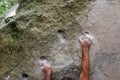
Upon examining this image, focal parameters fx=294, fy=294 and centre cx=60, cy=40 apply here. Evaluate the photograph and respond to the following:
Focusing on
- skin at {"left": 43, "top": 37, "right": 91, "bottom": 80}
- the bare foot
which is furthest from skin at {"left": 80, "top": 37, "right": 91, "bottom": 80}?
the bare foot

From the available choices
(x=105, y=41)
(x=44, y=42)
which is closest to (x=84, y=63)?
(x=105, y=41)

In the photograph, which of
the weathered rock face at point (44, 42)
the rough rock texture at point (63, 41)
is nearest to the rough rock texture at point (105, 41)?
the rough rock texture at point (63, 41)

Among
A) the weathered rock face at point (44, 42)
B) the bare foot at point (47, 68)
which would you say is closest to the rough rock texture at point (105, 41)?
the weathered rock face at point (44, 42)

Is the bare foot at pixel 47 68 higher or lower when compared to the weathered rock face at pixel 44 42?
lower

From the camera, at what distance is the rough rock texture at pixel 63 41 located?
3.31 meters

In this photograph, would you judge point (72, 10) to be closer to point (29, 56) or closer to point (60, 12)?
point (60, 12)

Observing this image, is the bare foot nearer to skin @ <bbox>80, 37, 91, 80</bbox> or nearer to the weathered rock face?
the weathered rock face

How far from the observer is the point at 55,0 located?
11.2ft

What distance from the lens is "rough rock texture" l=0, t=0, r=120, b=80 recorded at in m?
3.31

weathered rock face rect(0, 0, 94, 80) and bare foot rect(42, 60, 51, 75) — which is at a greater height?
weathered rock face rect(0, 0, 94, 80)

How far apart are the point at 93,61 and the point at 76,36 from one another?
34 centimetres

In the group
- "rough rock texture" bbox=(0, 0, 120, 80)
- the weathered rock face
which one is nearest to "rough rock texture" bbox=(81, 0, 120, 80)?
"rough rock texture" bbox=(0, 0, 120, 80)

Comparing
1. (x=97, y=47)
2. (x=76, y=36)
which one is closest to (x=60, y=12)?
(x=76, y=36)

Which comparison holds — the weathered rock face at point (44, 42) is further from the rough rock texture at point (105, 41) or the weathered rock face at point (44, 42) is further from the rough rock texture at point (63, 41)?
the rough rock texture at point (105, 41)
